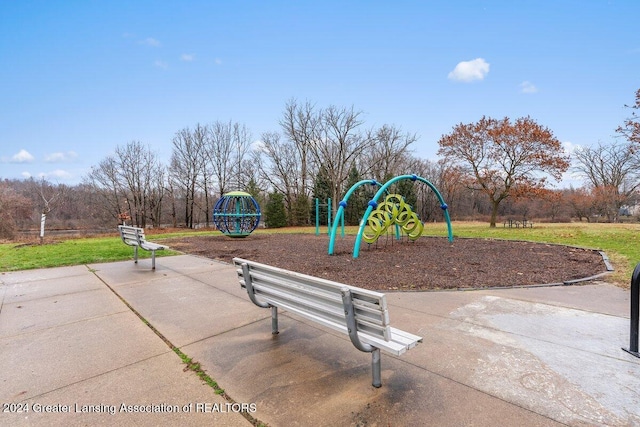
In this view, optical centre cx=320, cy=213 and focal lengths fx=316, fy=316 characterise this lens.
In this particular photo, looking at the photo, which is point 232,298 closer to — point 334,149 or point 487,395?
point 487,395

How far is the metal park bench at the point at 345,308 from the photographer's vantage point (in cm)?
212

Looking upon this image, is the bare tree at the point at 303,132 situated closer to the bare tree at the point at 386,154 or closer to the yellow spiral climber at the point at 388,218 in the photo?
the bare tree at the point at 386,154

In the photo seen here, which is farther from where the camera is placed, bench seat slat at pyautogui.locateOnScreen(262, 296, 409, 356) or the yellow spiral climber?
the yellow spiral climber

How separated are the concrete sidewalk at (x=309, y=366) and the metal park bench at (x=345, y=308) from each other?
0.38m

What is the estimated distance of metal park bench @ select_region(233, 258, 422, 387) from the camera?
2117mm

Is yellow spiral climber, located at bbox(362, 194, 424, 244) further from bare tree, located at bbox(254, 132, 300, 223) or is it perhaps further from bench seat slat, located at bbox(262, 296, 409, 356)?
bare tree, located at bbox(254, 132, 300, 223)

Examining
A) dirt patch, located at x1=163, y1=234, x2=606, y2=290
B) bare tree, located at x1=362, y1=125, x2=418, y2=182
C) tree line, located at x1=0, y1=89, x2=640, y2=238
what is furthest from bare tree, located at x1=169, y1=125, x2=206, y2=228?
dirt patch, located at x1=163, y1=234, x2=606, y2=290

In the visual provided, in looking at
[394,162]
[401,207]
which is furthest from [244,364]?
[394,162]

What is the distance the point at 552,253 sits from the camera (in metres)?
9.20

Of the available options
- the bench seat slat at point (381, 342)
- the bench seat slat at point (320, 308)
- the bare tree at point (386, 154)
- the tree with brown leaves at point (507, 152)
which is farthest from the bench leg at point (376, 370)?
the bare tree at point (386, 154)

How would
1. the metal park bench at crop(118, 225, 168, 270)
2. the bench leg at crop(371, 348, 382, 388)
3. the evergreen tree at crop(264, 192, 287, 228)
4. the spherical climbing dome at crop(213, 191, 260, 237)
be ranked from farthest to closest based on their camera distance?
the evergreen tree at crop(264, 192, 287, 228) < the spherical climbing dome at crop(213, 191, 260, 237) < the metal park bench at crop(118, 225, 168, 270) < the bench leg at crop(371, 348, 382, 388)

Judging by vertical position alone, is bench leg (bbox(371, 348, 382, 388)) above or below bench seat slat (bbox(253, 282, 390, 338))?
below

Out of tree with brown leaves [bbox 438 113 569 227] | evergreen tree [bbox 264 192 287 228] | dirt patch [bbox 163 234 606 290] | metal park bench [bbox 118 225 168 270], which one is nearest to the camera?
dirt patch [bbox 163 234 606 290]

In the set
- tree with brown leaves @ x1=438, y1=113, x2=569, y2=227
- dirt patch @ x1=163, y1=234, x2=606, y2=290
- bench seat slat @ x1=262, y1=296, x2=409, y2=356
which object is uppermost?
tree with brown leaves @ x1=438, y1=113, x2=569, y2=227
